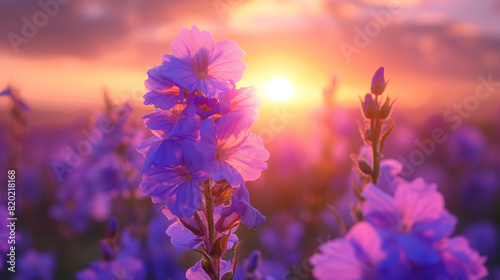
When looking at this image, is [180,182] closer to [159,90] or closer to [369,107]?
[159,90]

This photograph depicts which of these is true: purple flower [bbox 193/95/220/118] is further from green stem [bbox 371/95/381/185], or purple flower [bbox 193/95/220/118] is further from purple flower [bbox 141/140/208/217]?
green stem [bbox 371/95/381/185]

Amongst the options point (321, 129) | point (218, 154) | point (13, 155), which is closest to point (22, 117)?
point (13, 155)

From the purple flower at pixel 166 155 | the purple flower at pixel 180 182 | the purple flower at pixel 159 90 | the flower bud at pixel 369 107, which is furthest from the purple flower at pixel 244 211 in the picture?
the flower bud at pixel 369 107

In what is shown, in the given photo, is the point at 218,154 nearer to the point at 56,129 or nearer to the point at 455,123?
the point at 455,123

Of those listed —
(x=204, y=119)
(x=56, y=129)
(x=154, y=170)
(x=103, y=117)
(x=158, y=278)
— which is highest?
(x=56, y=129)

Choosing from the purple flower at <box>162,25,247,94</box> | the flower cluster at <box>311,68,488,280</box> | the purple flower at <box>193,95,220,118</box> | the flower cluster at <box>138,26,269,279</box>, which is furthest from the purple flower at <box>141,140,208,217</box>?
the flower cluster at <box>311,68,488,280</box>
